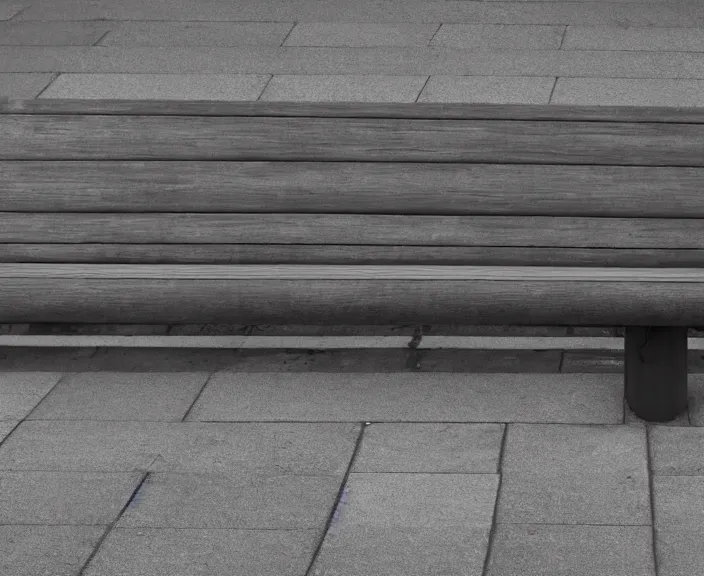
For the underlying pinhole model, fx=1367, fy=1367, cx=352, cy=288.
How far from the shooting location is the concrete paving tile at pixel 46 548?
337 cm

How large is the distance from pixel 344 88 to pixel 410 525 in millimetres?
3726

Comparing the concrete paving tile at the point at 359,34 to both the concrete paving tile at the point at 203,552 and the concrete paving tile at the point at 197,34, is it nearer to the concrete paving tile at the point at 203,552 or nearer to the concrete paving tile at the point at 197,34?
the concrete paving tile at the point at 197,34

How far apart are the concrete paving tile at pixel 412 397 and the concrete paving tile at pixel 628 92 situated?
8.12 ft

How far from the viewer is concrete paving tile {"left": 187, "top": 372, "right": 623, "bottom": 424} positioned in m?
4.19

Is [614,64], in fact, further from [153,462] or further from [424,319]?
[153,462]

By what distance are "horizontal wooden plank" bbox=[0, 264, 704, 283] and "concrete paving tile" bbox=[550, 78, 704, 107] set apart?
2622 mm

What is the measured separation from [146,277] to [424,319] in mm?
853

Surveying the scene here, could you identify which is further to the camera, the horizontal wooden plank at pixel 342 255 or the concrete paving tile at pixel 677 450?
the horizontal wooden plank at pixel 342 255

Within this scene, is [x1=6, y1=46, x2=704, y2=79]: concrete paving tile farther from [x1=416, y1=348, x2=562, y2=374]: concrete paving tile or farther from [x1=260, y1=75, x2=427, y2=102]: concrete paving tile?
[x1=416, y1=348, x2=562, y2=374]: concrete paving tile

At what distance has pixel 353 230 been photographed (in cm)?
416

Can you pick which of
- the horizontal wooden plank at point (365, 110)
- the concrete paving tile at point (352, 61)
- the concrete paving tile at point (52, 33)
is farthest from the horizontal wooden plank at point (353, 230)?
the concrete paving tile at point (52, 33)

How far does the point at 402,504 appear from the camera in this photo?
3.64 m

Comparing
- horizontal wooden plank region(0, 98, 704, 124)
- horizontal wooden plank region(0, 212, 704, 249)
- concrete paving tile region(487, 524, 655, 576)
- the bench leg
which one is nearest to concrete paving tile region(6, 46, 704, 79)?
horizontal wooden plank region(0, 98, 704, 124)

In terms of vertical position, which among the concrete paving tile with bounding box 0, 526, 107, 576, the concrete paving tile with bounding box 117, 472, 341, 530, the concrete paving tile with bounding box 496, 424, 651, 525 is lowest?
the concrete paving tile with bounding box 496, 424, 651, 525
